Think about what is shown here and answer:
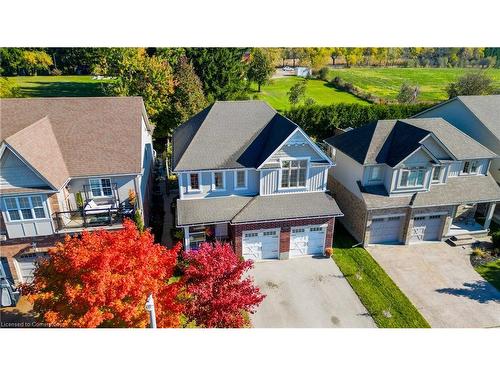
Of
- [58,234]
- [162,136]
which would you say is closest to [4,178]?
[58,234]

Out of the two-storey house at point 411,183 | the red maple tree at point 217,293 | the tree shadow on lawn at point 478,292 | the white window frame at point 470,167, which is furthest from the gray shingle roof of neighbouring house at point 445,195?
the red maple tree at point 217,293

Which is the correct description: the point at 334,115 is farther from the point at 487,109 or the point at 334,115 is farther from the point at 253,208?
the point at 253,208

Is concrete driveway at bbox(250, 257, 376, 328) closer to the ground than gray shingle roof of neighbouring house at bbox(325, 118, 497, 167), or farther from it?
closer to the ground

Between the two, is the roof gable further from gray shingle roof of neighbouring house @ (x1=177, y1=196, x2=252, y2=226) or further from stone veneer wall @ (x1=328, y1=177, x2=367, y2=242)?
stone veneer wall @ (x1=328, y1=177, x2=367, y2=242)

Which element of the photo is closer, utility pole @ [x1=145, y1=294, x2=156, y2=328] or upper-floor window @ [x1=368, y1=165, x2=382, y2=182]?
utility pole @ [x1=145, y1=294, x2=156, y2=328]

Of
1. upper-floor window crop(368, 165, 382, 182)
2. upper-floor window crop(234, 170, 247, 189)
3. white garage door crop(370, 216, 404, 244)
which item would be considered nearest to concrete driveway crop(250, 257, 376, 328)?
white garage door crop(370, 216, 404, 244)

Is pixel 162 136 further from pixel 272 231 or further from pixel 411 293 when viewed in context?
pixel 411 293

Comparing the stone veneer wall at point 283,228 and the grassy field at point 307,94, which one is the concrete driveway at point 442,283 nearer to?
the stone veneer wall at point 283,228
